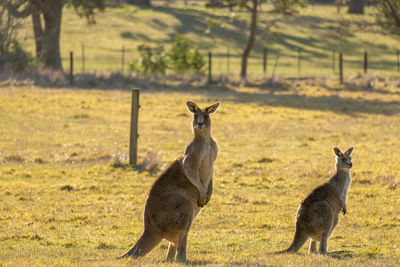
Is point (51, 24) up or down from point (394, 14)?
down

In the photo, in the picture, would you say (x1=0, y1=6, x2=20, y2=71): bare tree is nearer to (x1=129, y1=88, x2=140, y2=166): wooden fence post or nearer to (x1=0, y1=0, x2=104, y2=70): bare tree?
(x1=0, y1=0, x2=104, y2=70): bare tree

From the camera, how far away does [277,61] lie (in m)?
57.1

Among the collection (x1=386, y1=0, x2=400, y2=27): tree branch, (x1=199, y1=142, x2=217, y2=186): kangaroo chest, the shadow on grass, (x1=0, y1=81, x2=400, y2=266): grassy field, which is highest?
(x1=386, y1=0, x2=400, y2=27): tree branch

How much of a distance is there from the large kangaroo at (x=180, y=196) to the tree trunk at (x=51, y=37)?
108 feet

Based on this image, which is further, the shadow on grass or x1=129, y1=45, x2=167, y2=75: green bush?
x1=129, y1=45, x2=167, y2=75: green bush

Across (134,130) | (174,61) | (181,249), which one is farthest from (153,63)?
(181,249)

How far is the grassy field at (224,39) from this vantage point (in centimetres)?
5675

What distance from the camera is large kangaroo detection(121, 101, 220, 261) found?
7859mm

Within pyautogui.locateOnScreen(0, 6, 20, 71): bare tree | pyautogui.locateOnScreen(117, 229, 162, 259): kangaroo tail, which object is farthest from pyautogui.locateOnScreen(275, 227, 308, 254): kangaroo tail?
pyautogui.locateOnScreen(0, 6, 20, 71): bare tree

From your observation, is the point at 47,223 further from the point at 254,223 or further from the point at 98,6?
the point at 98,6

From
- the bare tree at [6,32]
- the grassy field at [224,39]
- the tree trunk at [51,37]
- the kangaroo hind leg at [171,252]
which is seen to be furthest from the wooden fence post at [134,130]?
the grassy field at [224,39]

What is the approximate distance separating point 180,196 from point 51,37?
34.7 meters

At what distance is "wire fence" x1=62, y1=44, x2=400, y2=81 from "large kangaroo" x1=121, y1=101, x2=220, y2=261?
40362mm

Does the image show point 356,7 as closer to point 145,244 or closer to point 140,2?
point 140,2
